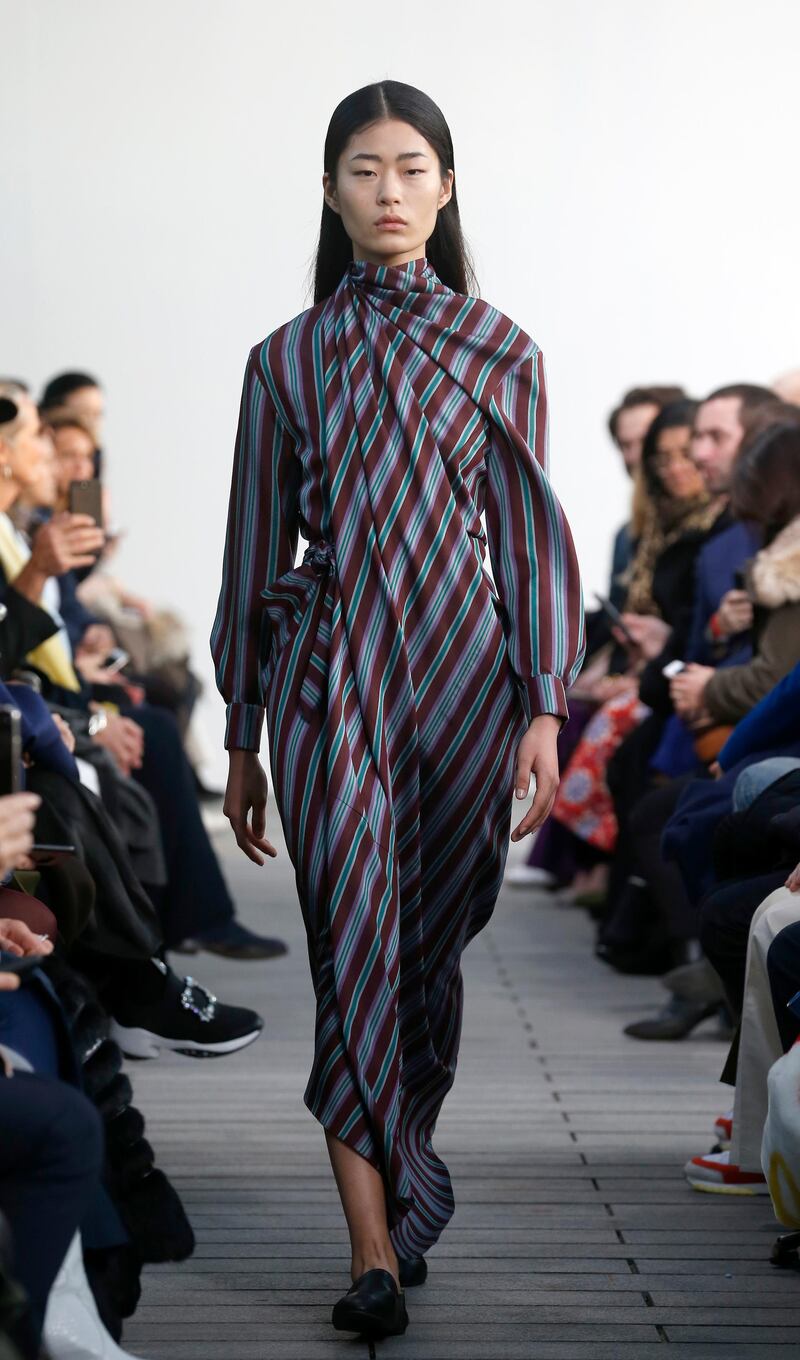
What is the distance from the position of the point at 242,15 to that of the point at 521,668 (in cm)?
815

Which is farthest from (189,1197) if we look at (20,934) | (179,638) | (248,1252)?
(179,638)

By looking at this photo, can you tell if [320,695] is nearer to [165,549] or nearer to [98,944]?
[98,944]

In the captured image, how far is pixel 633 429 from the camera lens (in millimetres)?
6438

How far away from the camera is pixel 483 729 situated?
2.52 m

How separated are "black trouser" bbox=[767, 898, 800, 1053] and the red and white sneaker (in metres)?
0.58

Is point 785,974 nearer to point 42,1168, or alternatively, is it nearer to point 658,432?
point 42,1168

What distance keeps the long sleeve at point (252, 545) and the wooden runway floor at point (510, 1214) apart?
2.25ft

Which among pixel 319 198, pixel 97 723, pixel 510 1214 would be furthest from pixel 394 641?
pixel 319 198

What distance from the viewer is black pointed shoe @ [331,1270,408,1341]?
2.36 metres

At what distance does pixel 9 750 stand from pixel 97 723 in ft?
7.87

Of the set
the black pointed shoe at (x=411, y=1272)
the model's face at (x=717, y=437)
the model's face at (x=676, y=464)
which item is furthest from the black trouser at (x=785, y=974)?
the model's face at (x=676, y=464)

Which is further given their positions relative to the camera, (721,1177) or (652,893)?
(652,893)

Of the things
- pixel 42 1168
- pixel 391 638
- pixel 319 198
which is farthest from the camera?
pixel 319 198

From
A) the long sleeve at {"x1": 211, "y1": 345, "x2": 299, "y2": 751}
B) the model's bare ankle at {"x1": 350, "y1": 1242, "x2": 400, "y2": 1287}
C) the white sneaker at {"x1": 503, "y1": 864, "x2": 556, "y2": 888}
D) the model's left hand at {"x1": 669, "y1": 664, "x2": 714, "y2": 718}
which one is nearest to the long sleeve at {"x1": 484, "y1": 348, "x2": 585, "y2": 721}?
the long sleeve at {"x1": 211, "y1": 345, "x2": 299, "y2": 751}
